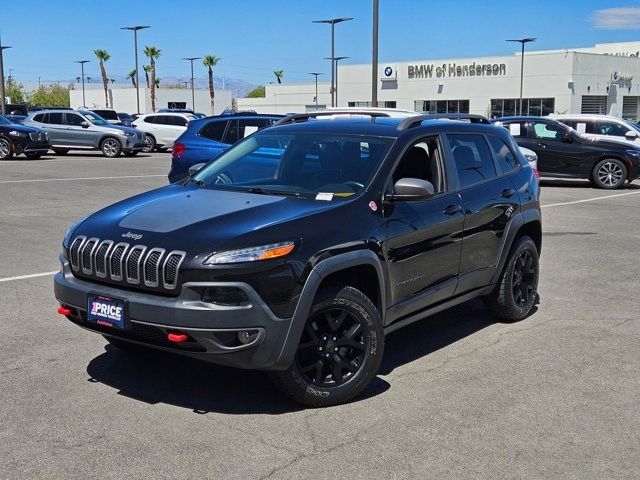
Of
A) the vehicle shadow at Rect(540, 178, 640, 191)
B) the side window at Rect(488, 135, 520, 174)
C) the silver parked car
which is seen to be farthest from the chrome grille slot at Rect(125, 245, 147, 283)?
the silver parked car

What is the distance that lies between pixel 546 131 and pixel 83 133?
16.7 metres

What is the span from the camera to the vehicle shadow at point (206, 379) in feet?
15.1

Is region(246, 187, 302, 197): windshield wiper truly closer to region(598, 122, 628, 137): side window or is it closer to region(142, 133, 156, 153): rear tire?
region(598, 122, 628, 137): side window

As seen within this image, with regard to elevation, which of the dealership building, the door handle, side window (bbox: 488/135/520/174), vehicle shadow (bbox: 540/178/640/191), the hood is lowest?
vehicle shadow (bbox: 540/178/640/191)

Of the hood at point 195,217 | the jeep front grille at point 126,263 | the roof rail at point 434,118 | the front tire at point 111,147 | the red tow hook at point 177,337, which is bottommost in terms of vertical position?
the front tire at point 111,147

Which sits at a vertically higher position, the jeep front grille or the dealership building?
the dealership building

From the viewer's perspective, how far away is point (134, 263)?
14.1ft

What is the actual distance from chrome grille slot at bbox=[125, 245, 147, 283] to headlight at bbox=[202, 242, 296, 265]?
1.34ft

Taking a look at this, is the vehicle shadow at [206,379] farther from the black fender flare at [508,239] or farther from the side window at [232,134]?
the side window at [232,134]

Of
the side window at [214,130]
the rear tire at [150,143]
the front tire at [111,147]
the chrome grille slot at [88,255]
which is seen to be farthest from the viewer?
the rear tire at [150,143]

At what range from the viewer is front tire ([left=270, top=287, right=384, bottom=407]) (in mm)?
4422

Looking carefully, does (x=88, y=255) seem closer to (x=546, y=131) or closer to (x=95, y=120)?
(x=546, y=131)

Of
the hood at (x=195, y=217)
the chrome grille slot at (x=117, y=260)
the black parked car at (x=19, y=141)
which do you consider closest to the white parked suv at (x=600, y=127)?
the hood at (x=195, y=217)

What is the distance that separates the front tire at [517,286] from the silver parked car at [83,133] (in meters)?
23.0
